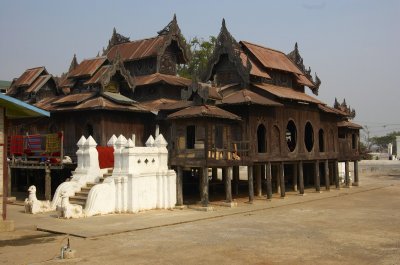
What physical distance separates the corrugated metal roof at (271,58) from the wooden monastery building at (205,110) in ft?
0.30

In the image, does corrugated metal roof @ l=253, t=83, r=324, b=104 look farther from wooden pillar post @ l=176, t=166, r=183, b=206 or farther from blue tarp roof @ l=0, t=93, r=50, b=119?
blue tarp roof @ l=0, t=93, r=50, b=119

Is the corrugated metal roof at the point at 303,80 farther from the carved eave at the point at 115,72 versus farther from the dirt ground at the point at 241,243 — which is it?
the dirt ground at the point at 241,243

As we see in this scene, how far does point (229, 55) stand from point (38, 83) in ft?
46.2

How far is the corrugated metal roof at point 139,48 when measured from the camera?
3114 centimetres

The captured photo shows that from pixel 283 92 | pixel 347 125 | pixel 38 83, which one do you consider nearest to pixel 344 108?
pixel 347 125

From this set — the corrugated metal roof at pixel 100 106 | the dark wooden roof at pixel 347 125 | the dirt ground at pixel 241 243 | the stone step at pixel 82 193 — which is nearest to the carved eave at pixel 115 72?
the corrugated metal roof at pixel 100 106

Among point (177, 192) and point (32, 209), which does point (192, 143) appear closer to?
point (177, 192)

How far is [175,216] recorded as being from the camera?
1795 centimetres

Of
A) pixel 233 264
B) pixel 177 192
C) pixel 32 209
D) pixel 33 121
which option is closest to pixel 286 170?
pixel 177 192

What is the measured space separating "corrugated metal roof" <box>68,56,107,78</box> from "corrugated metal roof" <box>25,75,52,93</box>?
11.8ft

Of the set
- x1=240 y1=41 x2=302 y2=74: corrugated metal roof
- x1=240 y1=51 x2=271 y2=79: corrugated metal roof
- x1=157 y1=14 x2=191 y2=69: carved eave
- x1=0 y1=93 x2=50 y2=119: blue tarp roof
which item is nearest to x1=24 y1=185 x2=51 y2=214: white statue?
x1=0 y1=93 x2=50 y2=119: blue tarp roof

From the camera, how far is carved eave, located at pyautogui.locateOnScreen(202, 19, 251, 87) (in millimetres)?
24750

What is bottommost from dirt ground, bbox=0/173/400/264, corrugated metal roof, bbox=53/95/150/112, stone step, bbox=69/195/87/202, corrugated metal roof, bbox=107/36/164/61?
dirt ground, bbox=0/173/400/264

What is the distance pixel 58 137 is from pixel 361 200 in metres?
16.3
